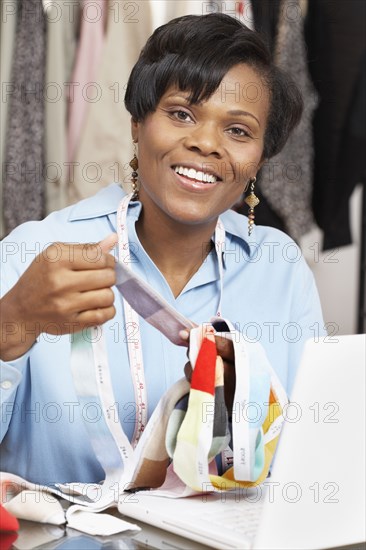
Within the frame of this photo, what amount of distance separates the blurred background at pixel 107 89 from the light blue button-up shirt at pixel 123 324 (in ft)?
2.51

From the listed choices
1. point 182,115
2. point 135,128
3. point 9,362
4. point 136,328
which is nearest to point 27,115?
point 135,128

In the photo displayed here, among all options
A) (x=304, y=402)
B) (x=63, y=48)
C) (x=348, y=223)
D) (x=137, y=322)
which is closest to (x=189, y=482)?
(x=304, y=402)

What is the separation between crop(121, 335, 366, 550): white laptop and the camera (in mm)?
1062

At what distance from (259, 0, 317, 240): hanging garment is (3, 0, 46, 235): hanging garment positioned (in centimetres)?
64

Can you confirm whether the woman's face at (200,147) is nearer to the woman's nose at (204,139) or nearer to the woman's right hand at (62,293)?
the woman's nose at (204,139)

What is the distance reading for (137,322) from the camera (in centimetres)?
160

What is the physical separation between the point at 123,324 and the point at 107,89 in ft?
3.58

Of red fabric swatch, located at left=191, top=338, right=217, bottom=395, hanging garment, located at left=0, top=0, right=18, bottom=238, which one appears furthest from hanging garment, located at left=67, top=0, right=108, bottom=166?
red fabric swatch, located at left=191, top=338, right=217, bottom=395

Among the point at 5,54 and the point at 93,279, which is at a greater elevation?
the point at 5,54

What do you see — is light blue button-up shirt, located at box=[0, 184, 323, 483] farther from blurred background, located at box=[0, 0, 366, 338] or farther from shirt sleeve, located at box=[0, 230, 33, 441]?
blurred background, located at box=[0, 0, 366, 338]

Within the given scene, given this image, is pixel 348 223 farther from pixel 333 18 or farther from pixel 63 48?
pixel 63 48

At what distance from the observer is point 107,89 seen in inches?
99.6

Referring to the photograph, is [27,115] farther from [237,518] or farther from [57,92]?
[237,518]

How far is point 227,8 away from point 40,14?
50cm
